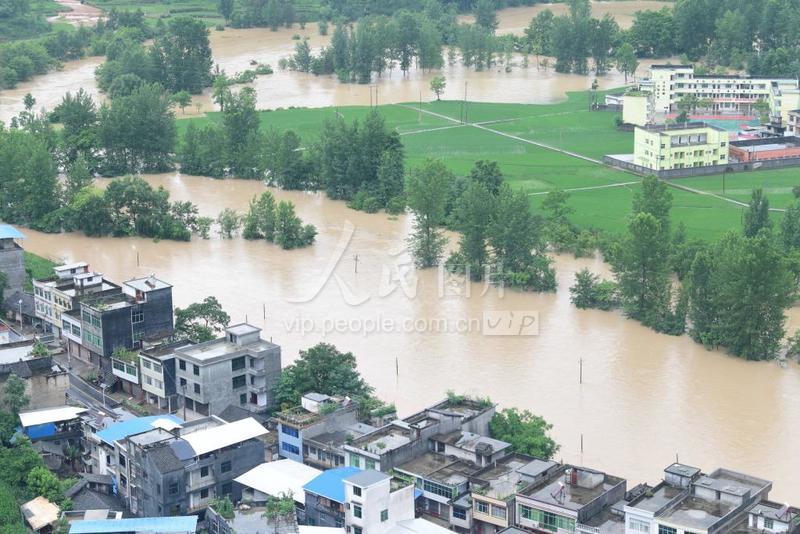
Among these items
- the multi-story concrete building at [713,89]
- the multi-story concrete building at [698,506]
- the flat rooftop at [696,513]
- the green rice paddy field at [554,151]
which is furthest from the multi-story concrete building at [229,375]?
the multi-story concrete building at [713,89]

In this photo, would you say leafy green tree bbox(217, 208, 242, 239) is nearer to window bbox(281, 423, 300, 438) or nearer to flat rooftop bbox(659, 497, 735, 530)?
window bbox(281, 423, 300, 438)

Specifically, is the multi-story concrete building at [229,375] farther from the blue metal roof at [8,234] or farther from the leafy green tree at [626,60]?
the leafy green tree at [626,60]

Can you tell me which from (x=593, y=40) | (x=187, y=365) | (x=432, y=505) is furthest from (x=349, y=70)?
(x=432, y=505)

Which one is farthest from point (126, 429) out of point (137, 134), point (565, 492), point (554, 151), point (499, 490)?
point (554, 151)

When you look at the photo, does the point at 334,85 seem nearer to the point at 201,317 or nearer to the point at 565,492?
the point at 201,317

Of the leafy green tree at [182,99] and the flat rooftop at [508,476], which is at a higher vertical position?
the leafy green tree at [182,99]

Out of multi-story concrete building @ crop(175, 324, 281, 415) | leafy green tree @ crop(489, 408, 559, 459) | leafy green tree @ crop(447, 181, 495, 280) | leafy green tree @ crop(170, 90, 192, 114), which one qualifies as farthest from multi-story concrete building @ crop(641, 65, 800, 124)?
leafy green tree @ crop(489, 408, 559, 459)
